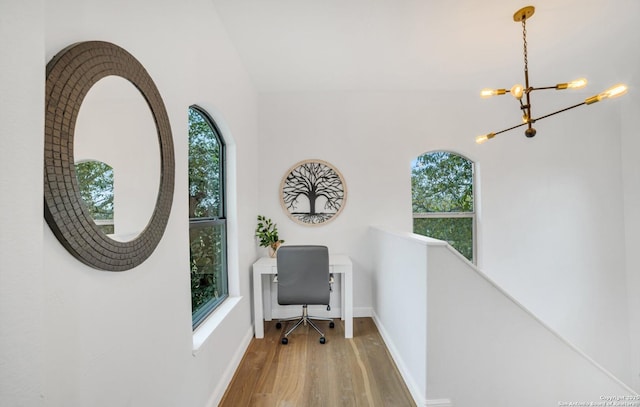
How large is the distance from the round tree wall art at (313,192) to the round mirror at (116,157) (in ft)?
7.59

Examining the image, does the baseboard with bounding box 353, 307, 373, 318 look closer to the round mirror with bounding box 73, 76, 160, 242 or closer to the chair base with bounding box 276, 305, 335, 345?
the chair base with bounding box 276, 305, 335, 345

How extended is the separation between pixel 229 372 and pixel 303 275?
0.97 m

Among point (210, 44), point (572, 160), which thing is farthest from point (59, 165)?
point (572, 160)

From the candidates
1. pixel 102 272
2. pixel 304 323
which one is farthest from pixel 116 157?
pixel 304 323

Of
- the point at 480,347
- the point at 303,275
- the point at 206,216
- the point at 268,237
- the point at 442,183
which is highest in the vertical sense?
the point at 442,183

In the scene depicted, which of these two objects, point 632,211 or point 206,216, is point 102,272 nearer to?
point 206,216

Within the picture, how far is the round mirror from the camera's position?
35.4 inches

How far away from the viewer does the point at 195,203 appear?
78.3 inches

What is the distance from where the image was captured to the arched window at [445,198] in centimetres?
369

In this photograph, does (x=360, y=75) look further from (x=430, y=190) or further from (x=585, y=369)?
(x=585, y=369)

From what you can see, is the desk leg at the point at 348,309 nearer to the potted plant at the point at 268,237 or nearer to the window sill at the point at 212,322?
the potted plant at the point at 268,237

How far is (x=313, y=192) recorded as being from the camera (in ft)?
11.7

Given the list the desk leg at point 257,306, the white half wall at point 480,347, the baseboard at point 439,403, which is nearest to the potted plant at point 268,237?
the desk leg at point 257,306

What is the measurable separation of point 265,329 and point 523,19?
357 centimetres
